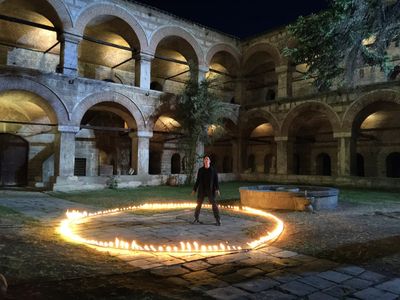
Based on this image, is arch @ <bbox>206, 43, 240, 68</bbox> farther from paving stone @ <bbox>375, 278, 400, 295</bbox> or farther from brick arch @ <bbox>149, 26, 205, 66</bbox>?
paving stone @ <bbox>375, 278, 400, 295</bbox>

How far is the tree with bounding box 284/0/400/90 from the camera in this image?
20.8ft

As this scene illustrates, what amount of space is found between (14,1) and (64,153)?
7.33 meters

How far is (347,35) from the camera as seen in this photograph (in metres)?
6.59

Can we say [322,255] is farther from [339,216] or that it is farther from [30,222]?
[30,222]

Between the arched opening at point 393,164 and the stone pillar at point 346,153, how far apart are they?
5103 millimetres

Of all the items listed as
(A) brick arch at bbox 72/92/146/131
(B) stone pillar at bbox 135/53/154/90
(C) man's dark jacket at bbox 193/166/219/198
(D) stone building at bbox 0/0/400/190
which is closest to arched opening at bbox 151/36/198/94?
(D) stone building at bbox 0/0/400/190

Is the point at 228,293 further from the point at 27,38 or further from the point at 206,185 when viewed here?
the point at 27,38

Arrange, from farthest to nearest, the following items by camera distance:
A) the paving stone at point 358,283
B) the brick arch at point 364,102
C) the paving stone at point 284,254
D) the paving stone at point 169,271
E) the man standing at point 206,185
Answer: the brick arch at point 364,102 < the man standing at point 206,185 < the paving stone at point 284,254 < the paving stone at point 169,271 < the paving stone at point 358,283

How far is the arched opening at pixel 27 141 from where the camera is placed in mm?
17875

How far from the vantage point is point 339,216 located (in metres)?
8.99

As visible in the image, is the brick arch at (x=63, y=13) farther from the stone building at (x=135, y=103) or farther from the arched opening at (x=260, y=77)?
the arched opening at (x=260, y=77)

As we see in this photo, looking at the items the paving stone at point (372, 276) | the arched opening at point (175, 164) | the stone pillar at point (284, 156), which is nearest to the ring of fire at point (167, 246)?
the paving stone at point (372, 276)

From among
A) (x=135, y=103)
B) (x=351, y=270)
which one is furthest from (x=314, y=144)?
(x=351, y=270)

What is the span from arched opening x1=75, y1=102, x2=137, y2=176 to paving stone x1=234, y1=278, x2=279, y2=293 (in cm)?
1717
